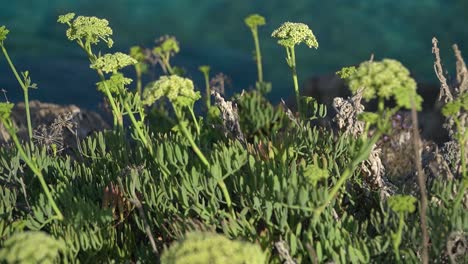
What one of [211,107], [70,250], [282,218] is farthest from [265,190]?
[211,107]

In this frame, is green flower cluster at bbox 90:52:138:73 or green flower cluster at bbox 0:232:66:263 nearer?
green flower cluster at bbox 0:232:66:263

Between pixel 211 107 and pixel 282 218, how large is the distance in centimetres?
189

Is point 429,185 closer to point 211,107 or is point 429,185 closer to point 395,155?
point 211,107

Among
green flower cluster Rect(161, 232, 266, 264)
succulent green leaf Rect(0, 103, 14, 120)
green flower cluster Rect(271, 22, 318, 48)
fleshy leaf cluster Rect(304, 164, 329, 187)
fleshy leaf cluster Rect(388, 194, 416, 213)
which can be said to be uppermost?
green flower cluster Rect(271, 22, 318, 48)

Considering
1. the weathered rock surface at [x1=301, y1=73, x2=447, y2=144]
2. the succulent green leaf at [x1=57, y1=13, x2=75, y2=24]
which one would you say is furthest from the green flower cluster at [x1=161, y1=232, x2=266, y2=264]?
the weathered rock surface at [x1=301, y1=73, x2=447, y2=144]

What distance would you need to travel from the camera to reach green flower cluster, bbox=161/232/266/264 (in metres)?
3.31

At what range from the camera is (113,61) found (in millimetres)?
5039

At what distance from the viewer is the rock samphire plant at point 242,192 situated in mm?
3861

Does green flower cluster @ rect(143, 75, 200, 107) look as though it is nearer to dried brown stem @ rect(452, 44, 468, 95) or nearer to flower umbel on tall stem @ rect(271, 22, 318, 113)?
flower umbel on tall stem @ rect(271, 22, 318, 113)

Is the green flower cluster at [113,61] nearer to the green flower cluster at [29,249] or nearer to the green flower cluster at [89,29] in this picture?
the green flower cluster at [89,29]

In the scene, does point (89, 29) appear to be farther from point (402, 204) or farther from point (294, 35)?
point (402, 204)

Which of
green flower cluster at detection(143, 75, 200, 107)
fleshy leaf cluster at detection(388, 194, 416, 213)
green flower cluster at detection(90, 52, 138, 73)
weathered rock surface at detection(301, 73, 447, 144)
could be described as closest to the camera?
fleshy leaf cluster at detection(388, 194, 416, 213)

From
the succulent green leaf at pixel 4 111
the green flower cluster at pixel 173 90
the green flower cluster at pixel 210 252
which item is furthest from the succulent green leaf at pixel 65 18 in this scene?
the green flower cluster at pixel 210 252

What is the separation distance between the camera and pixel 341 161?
18.4 ft
